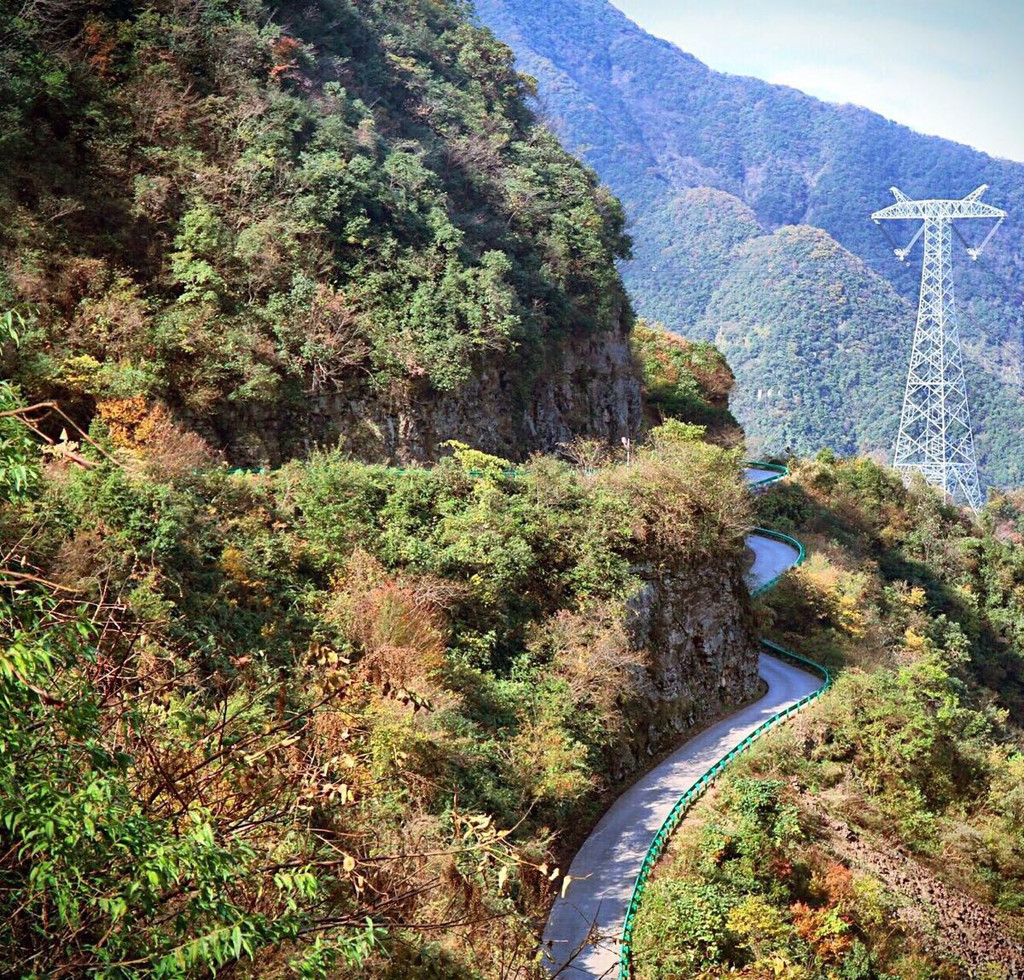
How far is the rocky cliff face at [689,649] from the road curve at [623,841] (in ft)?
1.69

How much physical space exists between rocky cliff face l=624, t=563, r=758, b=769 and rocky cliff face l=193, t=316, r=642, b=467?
676 cm

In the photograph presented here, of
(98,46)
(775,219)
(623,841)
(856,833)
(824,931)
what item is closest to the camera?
(824,931)

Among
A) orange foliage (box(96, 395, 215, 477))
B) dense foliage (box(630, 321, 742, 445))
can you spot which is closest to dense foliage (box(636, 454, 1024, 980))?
orange foliage (box(96, 395, 215, 477))

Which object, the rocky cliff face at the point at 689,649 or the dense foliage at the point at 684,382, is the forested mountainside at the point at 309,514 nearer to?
the rocky cliff face at the point at 689,649

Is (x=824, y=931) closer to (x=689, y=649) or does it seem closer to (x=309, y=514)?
(x=689, y=649)

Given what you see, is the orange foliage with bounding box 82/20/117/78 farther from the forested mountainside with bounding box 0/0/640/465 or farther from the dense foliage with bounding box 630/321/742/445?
the dense foliage with bounding box 630/321/742/445

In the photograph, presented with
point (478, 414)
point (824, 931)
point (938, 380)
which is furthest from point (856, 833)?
point (938, 380)

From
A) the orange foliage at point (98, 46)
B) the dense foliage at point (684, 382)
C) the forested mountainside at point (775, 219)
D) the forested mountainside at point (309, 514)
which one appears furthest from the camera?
the forested mountainside at point (775, 219)

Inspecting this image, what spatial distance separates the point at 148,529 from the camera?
50.2 feet

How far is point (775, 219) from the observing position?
130250mm

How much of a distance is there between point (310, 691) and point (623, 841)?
20.2ft

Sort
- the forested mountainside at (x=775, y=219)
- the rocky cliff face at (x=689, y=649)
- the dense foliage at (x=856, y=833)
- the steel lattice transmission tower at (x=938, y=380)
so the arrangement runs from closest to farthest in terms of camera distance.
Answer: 1. the dense foliage at (x=856, y=833)
2. the rocky cliff face at (x=689, y=649)
3. the steel lattice transmission tower at (x=938, y=380)
4. the forested mountainside at (x=775, y=219)

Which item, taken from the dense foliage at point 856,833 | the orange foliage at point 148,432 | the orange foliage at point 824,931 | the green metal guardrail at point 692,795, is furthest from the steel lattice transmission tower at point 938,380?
the orange foliage at point 148,432

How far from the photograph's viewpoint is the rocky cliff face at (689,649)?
21.7m
